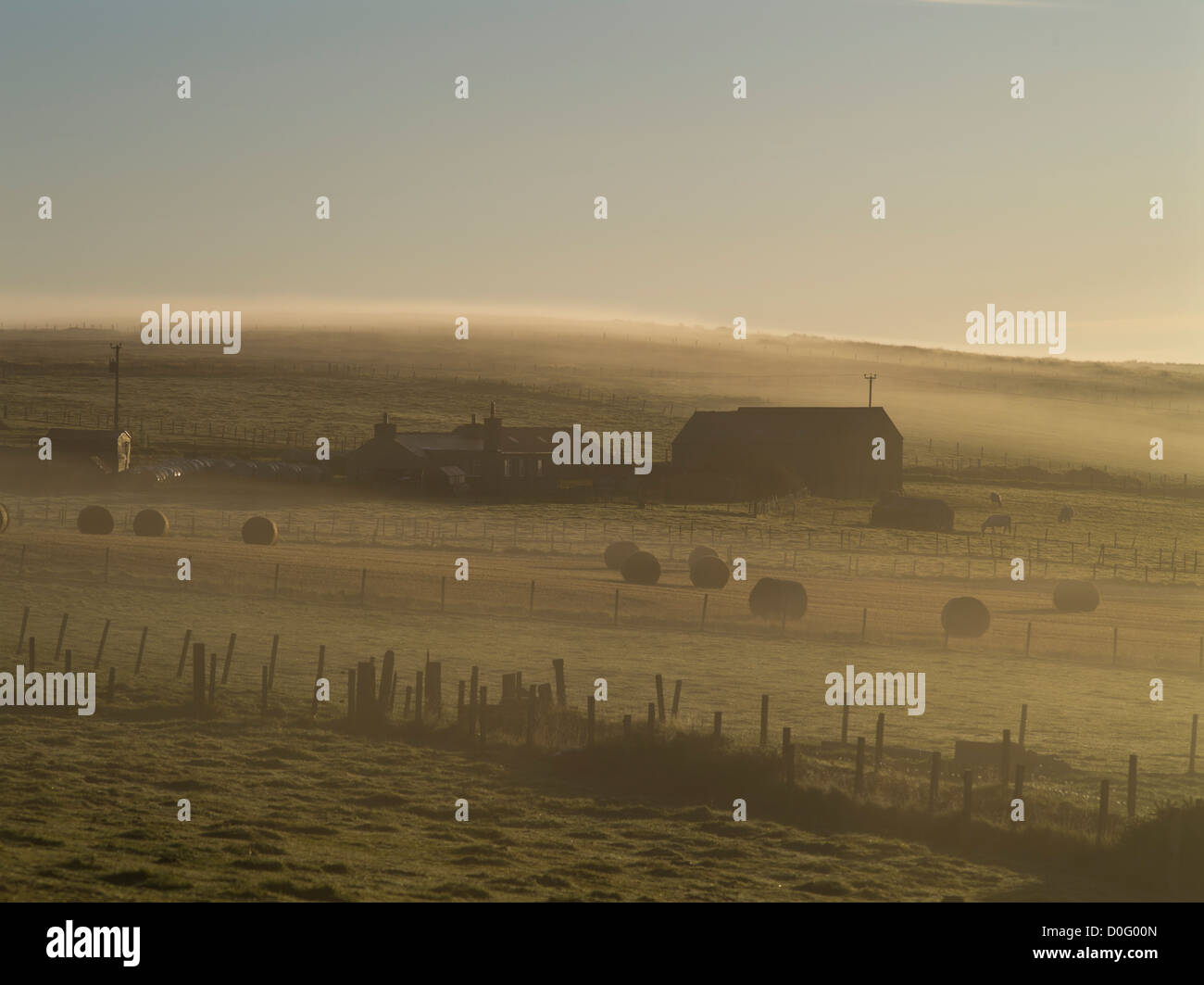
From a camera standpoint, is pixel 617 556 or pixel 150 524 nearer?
pixel 617 556

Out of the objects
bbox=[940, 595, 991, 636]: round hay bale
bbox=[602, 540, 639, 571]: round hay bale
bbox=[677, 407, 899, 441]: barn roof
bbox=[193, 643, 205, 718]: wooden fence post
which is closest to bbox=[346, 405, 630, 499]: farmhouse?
bbox=[677, 407, 899, 441]: barn roof

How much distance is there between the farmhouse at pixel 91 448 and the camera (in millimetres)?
75125

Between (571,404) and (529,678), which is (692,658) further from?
(571,404)

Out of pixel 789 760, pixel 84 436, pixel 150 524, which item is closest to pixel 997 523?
pixel 150 524

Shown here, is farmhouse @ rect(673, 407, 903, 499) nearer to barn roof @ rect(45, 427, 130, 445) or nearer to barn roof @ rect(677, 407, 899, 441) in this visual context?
barn roof @ rect(677, 407, 899, 441)

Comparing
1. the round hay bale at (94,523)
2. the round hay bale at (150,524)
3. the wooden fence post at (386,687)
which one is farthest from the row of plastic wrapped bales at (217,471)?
the wooden fence post at (386,687)

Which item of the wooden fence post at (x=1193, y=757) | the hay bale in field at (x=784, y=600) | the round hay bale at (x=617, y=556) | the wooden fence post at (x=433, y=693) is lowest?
the wooden fence post at (x=1193, y=757)

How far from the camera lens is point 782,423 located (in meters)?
90.5

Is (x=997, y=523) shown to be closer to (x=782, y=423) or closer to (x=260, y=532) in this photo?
(x=782, y=423)

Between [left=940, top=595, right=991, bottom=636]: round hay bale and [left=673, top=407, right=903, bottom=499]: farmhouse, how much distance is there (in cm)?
4921

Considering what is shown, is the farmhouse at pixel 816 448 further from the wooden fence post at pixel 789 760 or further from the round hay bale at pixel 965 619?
the wooden fence post at pixel 789 760

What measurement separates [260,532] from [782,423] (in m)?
46.2
